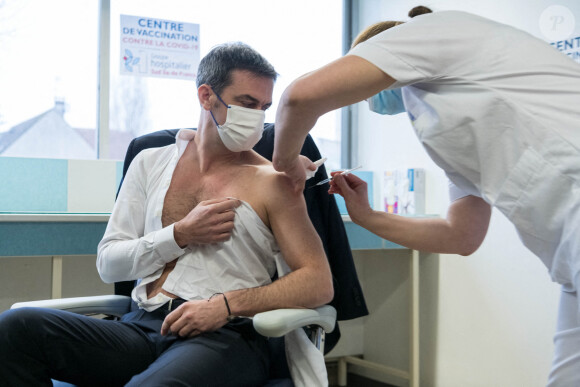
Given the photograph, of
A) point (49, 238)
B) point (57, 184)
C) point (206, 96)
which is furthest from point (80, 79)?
point (206, 96)

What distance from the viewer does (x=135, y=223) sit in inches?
73.9

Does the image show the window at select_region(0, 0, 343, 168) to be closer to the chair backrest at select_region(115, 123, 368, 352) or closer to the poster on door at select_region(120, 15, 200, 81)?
the poster on door at select_region(120, 15, 200, 81)

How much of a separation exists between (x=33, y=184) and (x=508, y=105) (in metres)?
2.49

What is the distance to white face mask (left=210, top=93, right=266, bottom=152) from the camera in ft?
5.96

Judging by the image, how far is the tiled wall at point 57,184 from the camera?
2922mm

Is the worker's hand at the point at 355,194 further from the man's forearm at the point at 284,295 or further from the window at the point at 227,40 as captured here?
the window at the point at 227,40

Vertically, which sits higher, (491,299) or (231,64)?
(231,64)

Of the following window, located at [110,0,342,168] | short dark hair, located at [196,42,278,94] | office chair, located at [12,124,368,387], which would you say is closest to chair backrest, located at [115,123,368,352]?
office chair, located at [12,124,368,387]

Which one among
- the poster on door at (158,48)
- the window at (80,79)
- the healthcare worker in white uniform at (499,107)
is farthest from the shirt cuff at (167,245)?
the poster on door at (158,48)

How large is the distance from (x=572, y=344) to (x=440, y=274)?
2.05 metres

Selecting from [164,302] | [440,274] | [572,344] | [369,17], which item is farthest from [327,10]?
[572,344]

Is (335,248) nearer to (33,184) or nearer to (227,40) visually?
(33,184)

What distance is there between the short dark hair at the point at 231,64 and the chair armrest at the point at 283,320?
812 mm

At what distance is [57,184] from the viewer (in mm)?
3002
